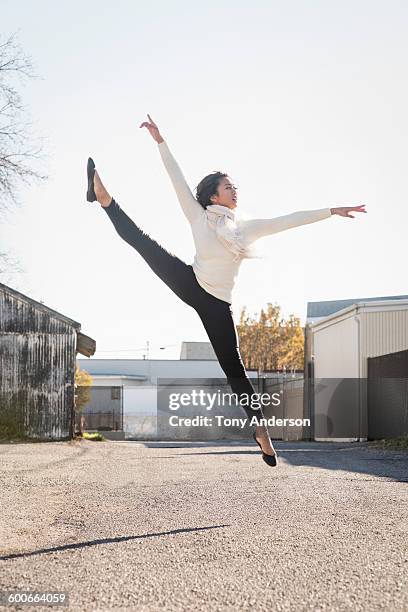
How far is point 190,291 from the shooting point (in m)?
4.13

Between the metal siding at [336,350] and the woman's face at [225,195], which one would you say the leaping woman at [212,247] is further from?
the metal siding at [336,350]

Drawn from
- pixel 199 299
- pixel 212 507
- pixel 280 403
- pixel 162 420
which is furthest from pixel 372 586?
pixel 162 420

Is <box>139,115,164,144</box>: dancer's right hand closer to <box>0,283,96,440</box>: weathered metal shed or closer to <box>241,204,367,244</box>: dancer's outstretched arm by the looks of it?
<box>241,204,367,244</box>: dancer's outstretched arm

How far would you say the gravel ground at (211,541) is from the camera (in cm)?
369

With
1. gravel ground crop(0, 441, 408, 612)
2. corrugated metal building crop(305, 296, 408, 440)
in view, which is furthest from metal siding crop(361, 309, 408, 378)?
gravel ground crop(0, 441, 408, 612)

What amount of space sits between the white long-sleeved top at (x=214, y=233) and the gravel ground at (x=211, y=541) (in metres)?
1.39

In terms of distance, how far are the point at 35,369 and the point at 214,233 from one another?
1853 cm

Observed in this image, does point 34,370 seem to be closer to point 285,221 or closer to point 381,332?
point 381,332

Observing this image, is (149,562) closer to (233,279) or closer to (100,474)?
(233,279)

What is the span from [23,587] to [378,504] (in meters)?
3.82

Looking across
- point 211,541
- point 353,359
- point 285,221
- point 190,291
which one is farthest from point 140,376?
point 285,221

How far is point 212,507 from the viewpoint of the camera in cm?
666

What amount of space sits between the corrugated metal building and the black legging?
17708mm

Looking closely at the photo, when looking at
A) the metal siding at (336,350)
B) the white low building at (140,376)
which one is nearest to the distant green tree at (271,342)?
the white low building at (140,376)
